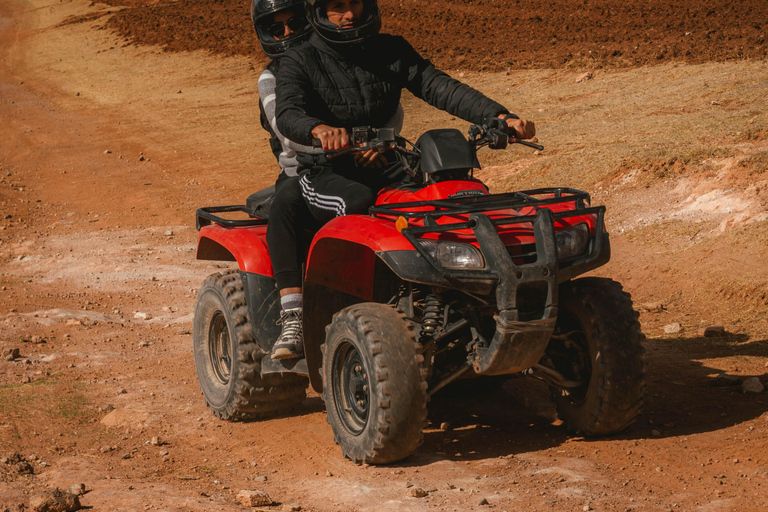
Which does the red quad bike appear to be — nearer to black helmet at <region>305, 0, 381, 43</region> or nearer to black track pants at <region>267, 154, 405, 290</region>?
black track pants at <region>267, 154, 405, 290</region>

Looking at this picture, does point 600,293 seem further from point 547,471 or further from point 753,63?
point 753,63

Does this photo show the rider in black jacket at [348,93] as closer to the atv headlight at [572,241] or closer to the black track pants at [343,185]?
the black track pants at [343,185]

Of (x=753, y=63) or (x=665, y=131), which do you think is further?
(x=753, y=63)

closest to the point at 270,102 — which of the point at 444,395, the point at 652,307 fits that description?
the point at 444,395

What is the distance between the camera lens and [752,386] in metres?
5.75

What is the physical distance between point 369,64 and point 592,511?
8.64 ft

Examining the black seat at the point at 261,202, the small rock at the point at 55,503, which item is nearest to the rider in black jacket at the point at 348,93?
the black seat at the point at 261,202

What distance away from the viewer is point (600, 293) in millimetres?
4750

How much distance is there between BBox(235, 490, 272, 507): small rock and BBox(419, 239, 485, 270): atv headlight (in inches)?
51.8

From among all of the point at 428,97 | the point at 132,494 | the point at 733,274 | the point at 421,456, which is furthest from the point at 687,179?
the point at 132,494

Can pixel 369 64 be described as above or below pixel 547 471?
above

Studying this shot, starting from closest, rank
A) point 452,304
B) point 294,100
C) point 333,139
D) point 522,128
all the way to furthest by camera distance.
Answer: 1. point 333,139
2. point 452,304
3. point 522,128
4. point 294,100

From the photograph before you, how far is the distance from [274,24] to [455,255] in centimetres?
252

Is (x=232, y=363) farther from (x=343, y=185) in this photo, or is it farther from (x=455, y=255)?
(x=455, y=255)
